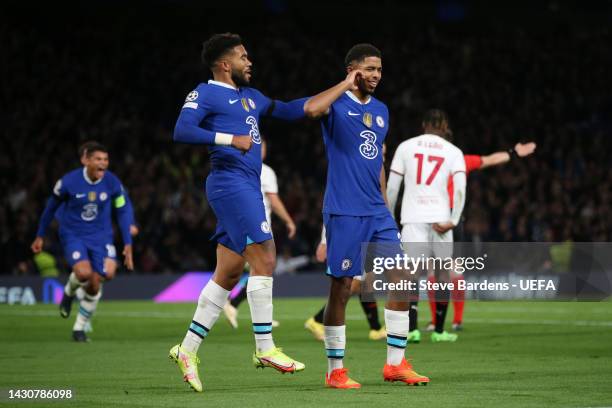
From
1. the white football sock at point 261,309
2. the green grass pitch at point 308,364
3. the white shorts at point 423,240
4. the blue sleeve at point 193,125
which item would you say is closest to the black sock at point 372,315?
the green grass pitch at point 308,364

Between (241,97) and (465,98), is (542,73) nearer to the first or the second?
(465,98)

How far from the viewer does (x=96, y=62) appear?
90.9 feet

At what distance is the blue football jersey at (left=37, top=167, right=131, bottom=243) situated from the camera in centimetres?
1369

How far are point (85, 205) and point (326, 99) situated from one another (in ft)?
22.0

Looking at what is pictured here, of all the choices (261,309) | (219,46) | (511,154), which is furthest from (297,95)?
(261,309)

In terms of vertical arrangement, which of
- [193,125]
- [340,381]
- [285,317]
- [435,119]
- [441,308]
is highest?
[435,119]

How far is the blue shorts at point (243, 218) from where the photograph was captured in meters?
8.04

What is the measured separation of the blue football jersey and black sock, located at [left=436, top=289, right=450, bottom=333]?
3789mm

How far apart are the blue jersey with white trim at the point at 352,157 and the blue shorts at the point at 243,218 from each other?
53 cm

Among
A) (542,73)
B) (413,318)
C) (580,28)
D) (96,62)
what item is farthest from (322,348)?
(580,28)

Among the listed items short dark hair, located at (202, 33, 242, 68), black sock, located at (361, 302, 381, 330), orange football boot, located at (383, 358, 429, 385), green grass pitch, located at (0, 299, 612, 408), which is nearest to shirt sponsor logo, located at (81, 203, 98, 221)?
green grass pitch, located at (0, 299, 612, 408)

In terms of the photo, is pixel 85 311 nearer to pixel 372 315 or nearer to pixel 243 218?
pixel 372 315

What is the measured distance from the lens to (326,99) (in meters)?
7.76

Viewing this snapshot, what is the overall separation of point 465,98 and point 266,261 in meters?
23.1
